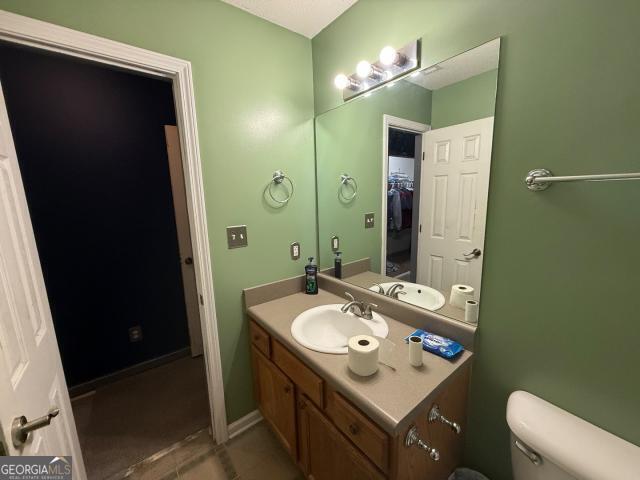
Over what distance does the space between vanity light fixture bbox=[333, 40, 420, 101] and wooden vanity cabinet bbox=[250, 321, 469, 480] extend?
1.31 meters

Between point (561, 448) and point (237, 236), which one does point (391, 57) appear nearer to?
point (237, 236)

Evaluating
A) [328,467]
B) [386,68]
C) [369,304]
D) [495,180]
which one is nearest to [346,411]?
[328,467]

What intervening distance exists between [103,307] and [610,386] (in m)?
2.84

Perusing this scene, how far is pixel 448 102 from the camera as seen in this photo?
112 cm

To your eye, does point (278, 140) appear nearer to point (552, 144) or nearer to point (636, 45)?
point (552, 144)

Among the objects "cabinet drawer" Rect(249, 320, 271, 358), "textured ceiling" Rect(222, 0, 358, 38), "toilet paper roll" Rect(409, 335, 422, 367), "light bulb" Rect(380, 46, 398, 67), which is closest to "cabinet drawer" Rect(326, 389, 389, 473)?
"toilet paper roll" Rect(409, 335, 422, 367)

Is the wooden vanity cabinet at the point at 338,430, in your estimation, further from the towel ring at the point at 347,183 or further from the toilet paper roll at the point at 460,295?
the towel ring at the point at 347,183

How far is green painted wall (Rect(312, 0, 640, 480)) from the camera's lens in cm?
74

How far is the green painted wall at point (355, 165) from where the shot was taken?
1397 mm

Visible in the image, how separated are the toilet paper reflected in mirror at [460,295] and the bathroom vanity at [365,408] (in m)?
0.10

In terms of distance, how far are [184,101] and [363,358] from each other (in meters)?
1.38

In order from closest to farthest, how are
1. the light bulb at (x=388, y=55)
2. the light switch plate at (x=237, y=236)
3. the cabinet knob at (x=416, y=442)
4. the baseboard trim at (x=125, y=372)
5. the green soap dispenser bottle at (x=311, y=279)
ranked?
the cabinet knob at (x=416, y=442), the light bulb at (x=388, y=55), the light switch plate at (x=237, y=236), the green soap dispenser bottle at (x=311, y=279), the baseboard trim at (x=125, y=372)

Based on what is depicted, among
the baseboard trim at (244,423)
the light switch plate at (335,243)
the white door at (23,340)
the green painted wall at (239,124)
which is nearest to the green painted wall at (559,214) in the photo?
the green painted wall at (239,124)

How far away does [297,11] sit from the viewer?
140 cm
